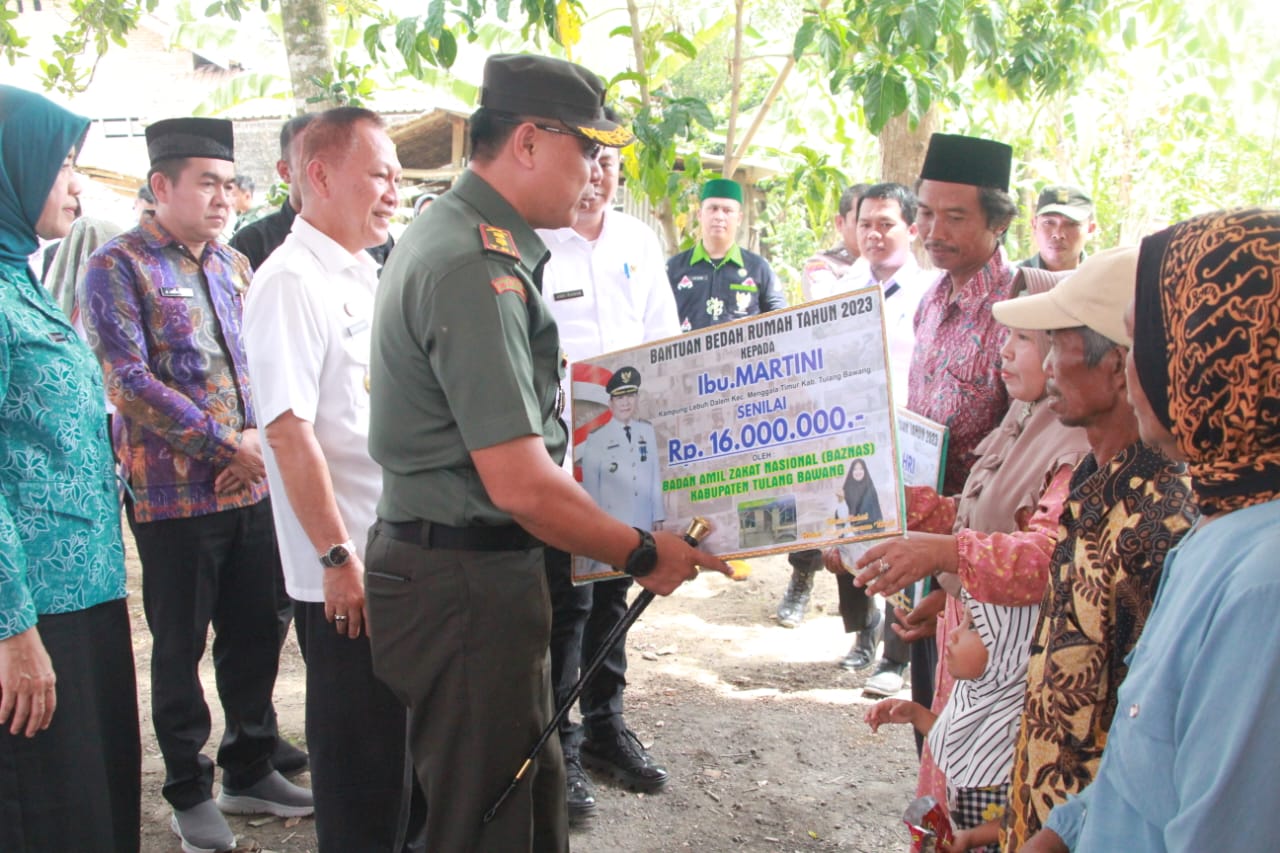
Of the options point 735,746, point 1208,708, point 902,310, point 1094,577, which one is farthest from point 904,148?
point 1208,708

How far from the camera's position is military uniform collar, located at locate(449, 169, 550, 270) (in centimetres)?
232

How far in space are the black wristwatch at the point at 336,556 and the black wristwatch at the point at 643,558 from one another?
2.78 feet

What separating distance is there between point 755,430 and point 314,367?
4.10 feet

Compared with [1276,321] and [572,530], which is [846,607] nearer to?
[572,530]

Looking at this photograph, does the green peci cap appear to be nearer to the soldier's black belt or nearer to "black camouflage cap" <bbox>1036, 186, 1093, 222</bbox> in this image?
"black camouflage cap" <bbox>1036, 186, 1093, 222</bbox>

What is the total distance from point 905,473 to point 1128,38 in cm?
382

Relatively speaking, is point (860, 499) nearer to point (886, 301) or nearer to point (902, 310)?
point (886, 301)

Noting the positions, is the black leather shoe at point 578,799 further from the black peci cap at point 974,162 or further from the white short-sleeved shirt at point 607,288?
the black peci cap at point 974,162

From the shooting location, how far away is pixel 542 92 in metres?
2.29

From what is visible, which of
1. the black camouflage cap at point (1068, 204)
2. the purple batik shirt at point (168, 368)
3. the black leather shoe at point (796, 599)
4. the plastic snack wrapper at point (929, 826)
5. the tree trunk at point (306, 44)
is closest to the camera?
the plastic snack wrapper at point (929, 826)

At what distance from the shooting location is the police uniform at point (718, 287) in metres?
6.48

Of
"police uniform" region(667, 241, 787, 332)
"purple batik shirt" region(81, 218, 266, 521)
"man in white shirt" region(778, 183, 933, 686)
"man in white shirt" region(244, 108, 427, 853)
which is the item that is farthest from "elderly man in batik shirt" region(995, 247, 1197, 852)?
"police uniform" region(667, 241, 787, 332)

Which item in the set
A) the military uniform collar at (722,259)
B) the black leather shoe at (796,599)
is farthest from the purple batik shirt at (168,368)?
the military uniform collar at (722,259)

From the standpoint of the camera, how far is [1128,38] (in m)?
5.44
